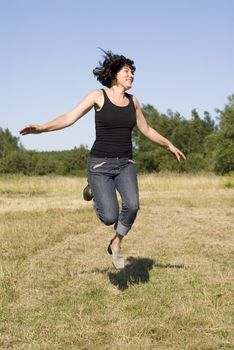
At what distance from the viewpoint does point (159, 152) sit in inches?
2117

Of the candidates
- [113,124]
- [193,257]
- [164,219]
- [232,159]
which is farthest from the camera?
[232,159]

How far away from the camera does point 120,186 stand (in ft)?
18.9

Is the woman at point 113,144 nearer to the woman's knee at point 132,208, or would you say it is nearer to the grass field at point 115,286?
the woman's knee at point 132,208

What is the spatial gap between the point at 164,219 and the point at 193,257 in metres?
4.98

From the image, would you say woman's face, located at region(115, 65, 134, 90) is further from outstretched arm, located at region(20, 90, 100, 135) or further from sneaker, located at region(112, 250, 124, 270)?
sneaker, located at region(112, 250, 124, 270)

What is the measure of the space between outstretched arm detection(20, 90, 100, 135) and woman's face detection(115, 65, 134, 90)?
322 mm

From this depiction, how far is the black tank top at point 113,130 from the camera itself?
221 inches

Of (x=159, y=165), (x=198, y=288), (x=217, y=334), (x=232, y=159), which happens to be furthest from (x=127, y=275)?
(x=159, y=165)

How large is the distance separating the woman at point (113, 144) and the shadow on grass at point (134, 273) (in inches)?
27.6

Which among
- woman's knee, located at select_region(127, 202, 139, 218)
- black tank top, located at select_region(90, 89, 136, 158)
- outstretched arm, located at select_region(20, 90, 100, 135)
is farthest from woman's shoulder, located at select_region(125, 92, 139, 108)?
woman's knee, located at select_region(127, 202, 139, 218)

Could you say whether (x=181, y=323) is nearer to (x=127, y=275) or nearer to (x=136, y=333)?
(x=136, y=333)

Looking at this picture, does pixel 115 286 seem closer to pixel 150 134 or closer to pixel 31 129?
pixel 150 134

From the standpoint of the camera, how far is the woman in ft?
18.4

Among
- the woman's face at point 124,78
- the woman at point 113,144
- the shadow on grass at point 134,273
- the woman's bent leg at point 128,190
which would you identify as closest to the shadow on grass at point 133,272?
the shadow on grass at point 134,273
